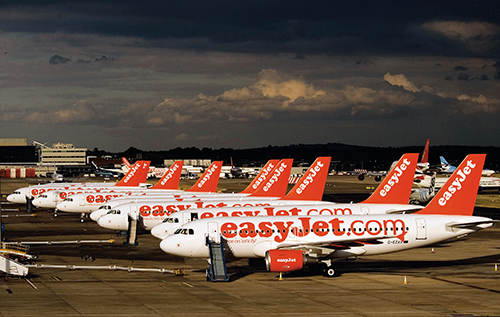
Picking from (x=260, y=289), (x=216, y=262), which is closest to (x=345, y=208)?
(x=216, y=262)

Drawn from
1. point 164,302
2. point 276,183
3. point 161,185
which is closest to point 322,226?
point 164,302

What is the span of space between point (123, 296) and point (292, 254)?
11500mm

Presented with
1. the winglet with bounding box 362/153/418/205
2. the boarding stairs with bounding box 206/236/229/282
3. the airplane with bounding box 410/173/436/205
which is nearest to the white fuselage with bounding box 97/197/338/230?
the winglet with bounding box 362/153/418/205

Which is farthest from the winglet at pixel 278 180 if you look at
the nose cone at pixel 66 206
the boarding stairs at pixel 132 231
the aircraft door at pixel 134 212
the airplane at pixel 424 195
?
the airplane at pixel 424 195

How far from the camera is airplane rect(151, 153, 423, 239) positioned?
5194 cm

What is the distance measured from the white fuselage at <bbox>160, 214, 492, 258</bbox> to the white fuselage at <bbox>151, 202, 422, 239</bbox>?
694cm

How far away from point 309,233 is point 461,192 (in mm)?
11723

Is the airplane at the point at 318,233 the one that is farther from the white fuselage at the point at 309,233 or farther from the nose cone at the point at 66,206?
the nose cone at the point at 66,206

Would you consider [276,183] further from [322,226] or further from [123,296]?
[123,296]

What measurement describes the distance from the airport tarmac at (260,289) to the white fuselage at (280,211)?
114 inches

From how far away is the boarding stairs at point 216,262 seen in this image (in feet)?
136

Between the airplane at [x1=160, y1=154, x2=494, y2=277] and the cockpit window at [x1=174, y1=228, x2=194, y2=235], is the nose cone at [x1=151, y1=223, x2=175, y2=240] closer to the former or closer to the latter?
the cockpit window at [x1=174, y1=228, x2=194, y2=235]

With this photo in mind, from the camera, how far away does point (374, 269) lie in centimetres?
4653

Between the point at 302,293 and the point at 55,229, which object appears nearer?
the point at 302,293
